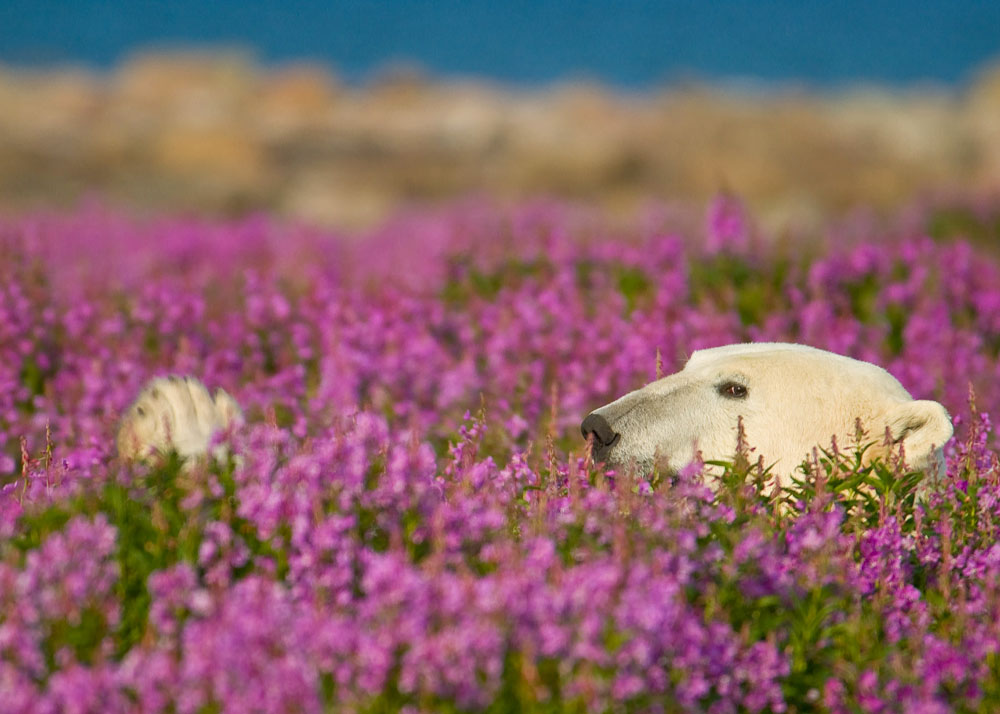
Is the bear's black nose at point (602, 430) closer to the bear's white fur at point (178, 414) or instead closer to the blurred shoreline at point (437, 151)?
the bear's white fur at point (178, 414)

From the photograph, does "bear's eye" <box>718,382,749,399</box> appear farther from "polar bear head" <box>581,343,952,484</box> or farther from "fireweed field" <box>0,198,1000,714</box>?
"fireweed field" <box>0,198,1000,714</box>

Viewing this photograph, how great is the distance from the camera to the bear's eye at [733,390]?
4.95 metres

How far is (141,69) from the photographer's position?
231 ft

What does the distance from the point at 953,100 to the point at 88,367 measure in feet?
225

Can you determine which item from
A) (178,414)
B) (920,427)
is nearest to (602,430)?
(920,427)

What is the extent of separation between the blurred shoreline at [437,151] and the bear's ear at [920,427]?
19.2 m

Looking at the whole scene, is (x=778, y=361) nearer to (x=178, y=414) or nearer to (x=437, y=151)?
(x=178, y=414)

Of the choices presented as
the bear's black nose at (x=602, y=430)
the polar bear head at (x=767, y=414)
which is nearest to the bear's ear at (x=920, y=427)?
the polar bear head at (x=767, y=414)

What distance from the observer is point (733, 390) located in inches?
196

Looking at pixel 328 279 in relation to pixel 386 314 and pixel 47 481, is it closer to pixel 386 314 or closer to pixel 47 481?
pixel 386 314

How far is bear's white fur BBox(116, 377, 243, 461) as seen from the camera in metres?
4.79

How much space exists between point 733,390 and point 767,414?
0.19m

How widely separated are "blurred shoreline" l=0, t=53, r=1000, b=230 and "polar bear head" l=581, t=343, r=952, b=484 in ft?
62.1

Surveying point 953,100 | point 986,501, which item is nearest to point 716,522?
point 986,501
